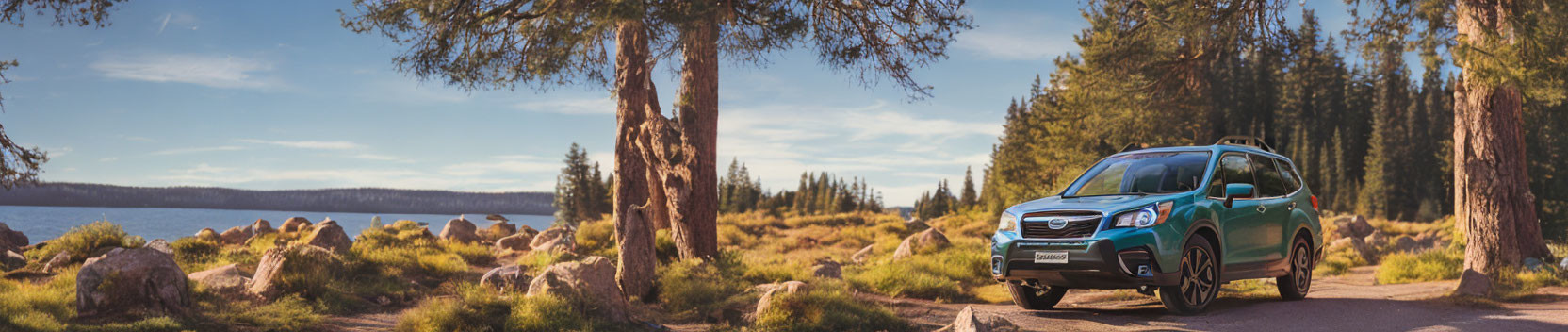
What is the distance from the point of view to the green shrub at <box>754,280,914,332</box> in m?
10.1

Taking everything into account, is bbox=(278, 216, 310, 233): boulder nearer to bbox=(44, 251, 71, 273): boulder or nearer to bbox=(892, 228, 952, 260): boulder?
bbox=(44, 251, 71, 273): boulder

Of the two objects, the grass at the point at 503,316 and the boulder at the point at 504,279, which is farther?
the boulder at the point at 504,279

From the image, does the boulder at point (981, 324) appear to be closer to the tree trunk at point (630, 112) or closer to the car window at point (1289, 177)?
the car window at point (1289, 177)

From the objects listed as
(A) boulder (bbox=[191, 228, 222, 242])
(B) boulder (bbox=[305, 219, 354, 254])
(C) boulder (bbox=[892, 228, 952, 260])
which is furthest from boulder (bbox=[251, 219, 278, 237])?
(C) boulder (bbox=[892, 228, 952, 260])

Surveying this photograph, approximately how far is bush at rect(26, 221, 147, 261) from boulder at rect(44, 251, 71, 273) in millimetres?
103

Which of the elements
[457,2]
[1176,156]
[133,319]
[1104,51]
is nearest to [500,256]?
[457,2]

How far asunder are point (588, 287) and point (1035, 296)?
503 cm

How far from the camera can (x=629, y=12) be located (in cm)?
1285

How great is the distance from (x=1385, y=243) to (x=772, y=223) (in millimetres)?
20762

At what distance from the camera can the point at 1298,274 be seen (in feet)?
36.9

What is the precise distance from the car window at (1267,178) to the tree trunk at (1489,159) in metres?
5.34

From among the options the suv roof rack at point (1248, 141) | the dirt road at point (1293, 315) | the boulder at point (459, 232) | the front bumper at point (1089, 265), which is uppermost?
the suv roof rack at point (1248, 141)

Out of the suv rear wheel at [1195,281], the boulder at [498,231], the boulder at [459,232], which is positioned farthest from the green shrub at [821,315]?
the boulder at [498,231]

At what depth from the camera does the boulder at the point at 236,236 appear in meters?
30.4
